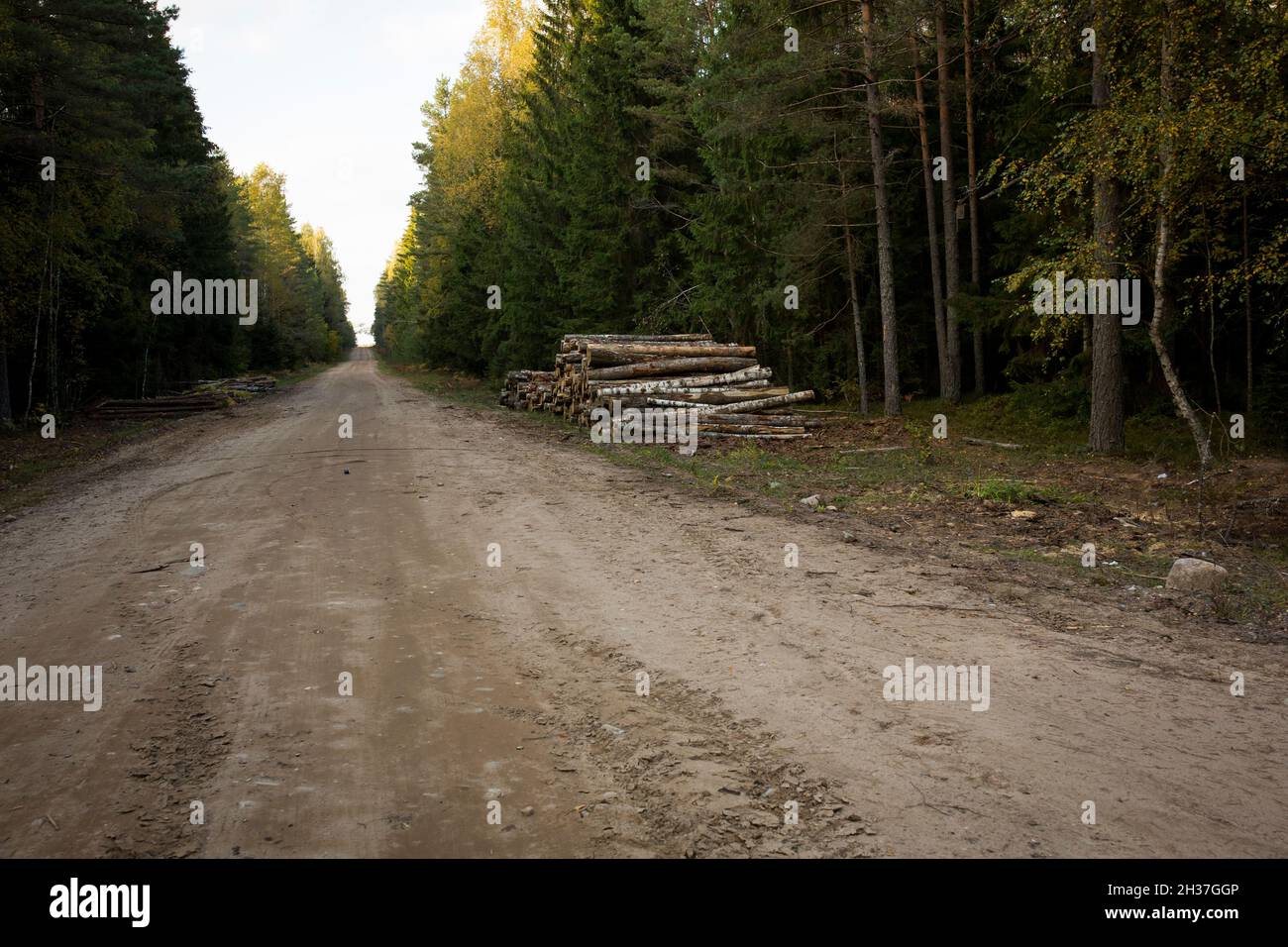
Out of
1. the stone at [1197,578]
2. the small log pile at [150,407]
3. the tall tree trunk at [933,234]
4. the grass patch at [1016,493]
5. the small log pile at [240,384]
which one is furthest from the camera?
the small log pile at [240,384]

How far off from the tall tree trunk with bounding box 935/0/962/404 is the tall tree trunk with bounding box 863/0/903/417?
1415 millimetres

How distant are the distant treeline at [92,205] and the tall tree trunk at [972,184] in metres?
20.7

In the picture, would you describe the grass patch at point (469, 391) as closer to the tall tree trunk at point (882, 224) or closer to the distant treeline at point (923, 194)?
the distant treeline at point (923, 194)

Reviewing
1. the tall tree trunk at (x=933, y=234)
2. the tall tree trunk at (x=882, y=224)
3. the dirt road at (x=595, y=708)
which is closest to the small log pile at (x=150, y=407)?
the dirt road at (x=595, y=708)

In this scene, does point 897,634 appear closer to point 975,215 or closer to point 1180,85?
point 1180,85

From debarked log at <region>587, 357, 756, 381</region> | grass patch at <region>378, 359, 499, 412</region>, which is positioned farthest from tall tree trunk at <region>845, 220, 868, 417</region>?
grass patch at <region>378, 359, 499, 412</region>

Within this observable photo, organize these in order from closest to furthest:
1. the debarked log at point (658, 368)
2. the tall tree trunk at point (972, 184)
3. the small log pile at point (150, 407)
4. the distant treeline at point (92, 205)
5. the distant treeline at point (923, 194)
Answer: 1. the distant treeline at point (923, 194)
2. the debarked log at point (658, 368)
3. the tall tree trunk at point (972, 184)
4. the distant treeline at point (92, 205)
5. the small log pile at point (150, 407)

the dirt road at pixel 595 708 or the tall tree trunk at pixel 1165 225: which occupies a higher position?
the tall tree trunk at pixel 1165 225

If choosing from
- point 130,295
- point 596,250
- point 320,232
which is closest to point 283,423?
point 130,295

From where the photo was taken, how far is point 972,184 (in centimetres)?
1922

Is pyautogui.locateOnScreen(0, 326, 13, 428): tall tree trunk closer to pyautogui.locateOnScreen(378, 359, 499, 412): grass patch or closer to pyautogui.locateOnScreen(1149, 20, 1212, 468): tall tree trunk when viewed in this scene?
pyautogui.locateOnScreen(378, 359, 499, 412): grass patch

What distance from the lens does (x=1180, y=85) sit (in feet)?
36.1

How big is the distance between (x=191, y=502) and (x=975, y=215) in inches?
733

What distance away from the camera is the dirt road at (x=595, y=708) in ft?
11.4
